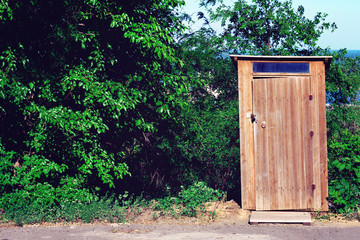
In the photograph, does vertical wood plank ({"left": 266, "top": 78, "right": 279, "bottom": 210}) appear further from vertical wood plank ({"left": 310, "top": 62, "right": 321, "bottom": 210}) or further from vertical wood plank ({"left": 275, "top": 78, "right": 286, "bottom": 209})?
vertical wood plank ({"left": 310, "top": 62, "right": 321, "bottom": 210})

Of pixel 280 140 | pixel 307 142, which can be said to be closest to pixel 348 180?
pixel 307 142

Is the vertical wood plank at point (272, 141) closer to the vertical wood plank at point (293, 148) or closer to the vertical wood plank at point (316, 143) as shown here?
the vertical wood plank at point (293, 148)

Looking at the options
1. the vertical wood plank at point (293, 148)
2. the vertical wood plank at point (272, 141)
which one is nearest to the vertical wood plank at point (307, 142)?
the vertical wood plank at point (293, 148)

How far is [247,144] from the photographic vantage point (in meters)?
8.09

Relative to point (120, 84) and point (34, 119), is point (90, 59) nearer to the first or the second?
point (120, 84)

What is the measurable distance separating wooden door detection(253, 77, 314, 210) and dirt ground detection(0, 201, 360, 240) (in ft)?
1.92

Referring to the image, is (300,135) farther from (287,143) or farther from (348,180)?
(348,180)

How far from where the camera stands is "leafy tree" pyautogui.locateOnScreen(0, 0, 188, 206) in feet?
24.6

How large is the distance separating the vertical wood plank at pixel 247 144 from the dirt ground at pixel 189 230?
44 centimetres

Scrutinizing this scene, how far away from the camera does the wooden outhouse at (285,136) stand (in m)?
7.98

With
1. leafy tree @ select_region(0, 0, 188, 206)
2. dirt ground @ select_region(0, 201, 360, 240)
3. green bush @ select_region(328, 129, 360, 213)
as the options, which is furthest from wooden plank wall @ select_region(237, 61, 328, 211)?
leafy tree @ select_region(0, 0, 188, 206)

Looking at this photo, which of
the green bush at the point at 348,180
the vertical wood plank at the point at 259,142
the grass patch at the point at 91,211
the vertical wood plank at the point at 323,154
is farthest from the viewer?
the vertical wood plank at the point at 259,142

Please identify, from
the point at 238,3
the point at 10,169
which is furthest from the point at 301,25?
the point at 10,169

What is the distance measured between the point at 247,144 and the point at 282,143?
57 cm
